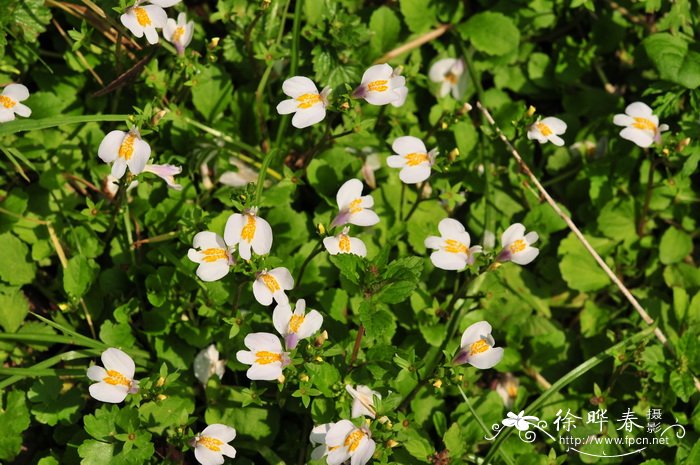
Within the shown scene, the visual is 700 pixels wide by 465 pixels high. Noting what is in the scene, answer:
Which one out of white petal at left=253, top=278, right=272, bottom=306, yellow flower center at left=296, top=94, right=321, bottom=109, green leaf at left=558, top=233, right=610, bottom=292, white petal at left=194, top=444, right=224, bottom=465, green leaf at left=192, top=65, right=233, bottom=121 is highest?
yellow flower center at left=296, top=94, right=321, bottom=109

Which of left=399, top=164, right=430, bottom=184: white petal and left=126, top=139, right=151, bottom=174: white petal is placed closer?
left=126, top=139, right=151, bottom=174: white petal

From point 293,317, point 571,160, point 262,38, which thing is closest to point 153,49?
point 262,38

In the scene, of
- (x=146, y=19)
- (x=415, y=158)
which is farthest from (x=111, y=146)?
(x=415, y=158)

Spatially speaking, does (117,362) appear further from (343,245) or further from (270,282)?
(343,245)

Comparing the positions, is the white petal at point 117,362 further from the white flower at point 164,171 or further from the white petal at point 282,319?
the white flower at point 164,171

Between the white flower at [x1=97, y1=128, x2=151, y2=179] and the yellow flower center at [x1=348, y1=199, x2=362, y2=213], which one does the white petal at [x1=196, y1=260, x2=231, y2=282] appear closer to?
the white flower at [x1=97, y1=128, x2=151, y2=179]

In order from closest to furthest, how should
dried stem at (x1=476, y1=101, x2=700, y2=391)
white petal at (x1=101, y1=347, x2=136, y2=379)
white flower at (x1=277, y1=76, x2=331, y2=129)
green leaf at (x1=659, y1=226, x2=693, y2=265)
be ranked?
white petal at (x1=101, y1=347, x2=136, y2=379)
white flower at (x1=277, y1=76, x2=331, y2=129)
dried stem at (x1=476, y1=101, x2=700, y2=391)
green leaf at (x1=659, y1=226, x2=693, y2=265)

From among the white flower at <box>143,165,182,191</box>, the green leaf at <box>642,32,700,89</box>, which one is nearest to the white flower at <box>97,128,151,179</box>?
the white flower at <box>143,165,182,191</box>

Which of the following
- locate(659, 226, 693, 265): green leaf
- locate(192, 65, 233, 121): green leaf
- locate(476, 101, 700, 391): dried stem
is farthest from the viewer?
locate(659, 226, 693, 265): green leaf
